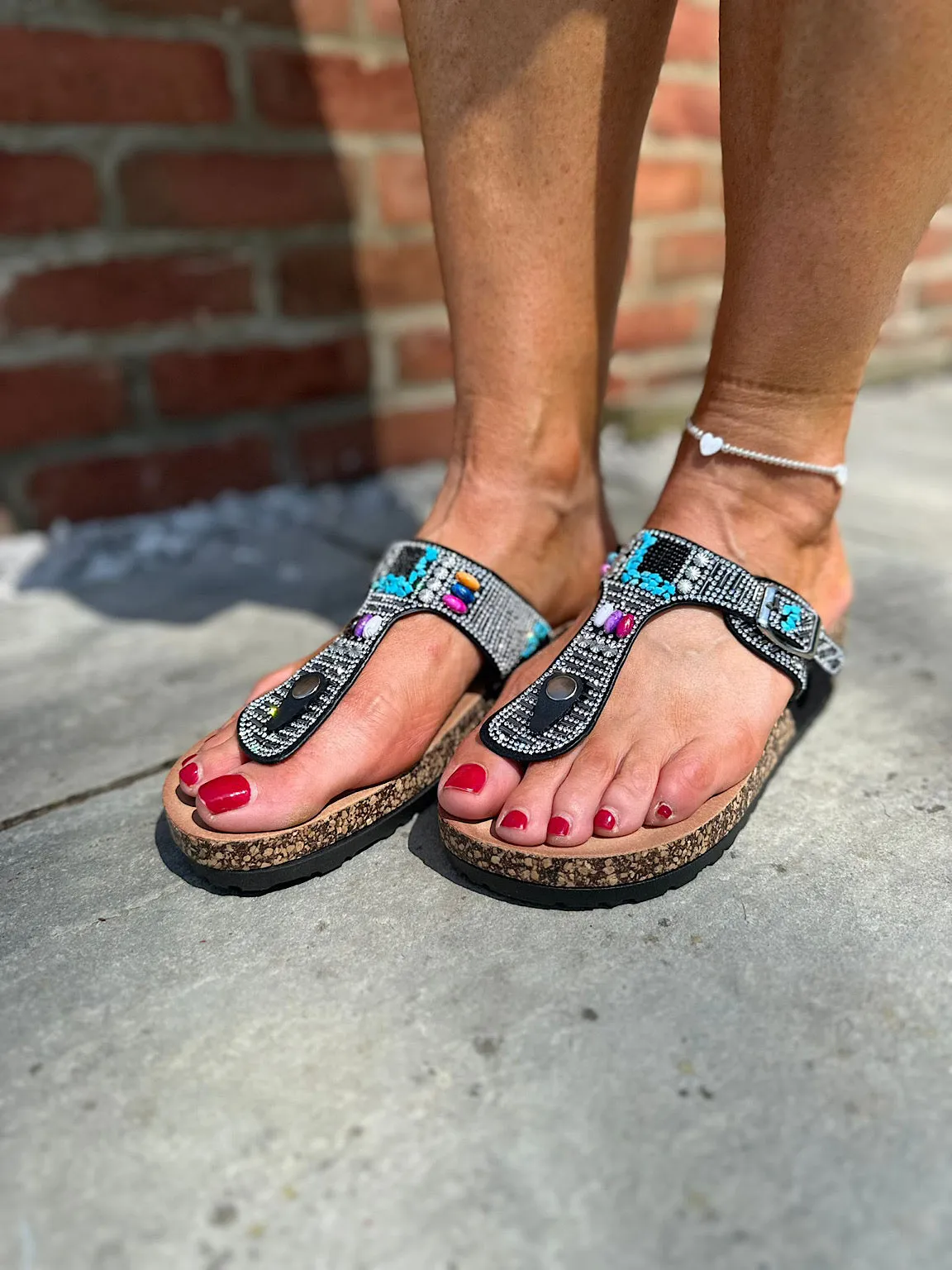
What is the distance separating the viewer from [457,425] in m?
0.90

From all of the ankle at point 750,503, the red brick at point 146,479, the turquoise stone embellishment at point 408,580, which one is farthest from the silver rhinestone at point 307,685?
the red brick at point 146,479

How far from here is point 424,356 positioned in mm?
1607

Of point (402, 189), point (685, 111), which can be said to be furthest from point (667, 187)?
point (402, 189)

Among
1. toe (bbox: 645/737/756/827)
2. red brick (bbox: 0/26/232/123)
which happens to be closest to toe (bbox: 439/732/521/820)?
toe (bbox: 645/737/756/827)

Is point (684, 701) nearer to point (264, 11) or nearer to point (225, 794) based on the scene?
point (225, 794)

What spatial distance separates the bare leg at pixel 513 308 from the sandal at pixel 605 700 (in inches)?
3.6

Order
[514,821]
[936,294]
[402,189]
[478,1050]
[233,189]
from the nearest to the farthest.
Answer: [478,1050] → [514,821] → [233,189] → [402,189] → [936,294]

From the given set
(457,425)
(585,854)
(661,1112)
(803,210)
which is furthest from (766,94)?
(661,1112)

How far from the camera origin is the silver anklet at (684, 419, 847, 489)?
2.51 feet

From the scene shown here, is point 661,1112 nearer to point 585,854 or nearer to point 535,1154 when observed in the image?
point 535,1154

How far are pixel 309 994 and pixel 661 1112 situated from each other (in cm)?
22

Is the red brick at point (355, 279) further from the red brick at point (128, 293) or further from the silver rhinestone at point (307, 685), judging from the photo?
the silver rhinestone at point (307, 685)

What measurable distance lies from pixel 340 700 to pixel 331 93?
1.08 meters

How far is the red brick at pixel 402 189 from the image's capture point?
1.49 meters
